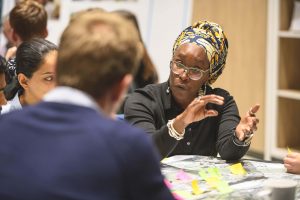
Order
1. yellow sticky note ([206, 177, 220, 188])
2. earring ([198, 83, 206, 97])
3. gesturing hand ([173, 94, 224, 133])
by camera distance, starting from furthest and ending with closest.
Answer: earring ([198, 83, 206, 97]) < gesturing hand ([173, 94, 224, 133]) < yellow sticky note ([206, 177, 220, 188])

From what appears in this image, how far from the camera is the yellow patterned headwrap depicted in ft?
6.89

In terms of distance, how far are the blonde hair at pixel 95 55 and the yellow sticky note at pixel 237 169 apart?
3.04 feet

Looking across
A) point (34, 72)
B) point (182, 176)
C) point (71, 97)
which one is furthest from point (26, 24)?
point (71, 97)

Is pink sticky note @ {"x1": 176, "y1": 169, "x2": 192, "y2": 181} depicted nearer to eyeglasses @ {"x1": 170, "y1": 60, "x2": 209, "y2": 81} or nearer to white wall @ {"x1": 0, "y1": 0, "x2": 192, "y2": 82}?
eyeglasses @ {"x1": 170, "y1": 60, "x2": 209, "y2": 81}

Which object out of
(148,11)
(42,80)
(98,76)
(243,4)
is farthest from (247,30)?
(98,76)

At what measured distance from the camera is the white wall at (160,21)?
11.9 feet

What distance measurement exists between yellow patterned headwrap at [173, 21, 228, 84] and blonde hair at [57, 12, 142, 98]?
1.13 m

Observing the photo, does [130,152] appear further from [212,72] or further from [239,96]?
[239,96]

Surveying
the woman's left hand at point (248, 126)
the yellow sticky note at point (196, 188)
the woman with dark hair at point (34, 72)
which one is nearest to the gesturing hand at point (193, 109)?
the woman's left hand at point (248, 126)

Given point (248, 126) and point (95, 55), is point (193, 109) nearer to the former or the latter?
point (248, 126)

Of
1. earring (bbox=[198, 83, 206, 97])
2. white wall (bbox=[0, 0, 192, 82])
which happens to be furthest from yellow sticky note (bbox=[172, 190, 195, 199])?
white wall (bbox=[0, 0, 192, 82])

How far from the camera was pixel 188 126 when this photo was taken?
2141 millimetres

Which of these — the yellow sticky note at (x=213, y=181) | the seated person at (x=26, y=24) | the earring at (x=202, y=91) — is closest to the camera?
the yellow sticky note at (x=213, y=181)

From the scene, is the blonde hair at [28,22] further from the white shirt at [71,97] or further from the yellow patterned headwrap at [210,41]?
the white shirt at [71,97]
